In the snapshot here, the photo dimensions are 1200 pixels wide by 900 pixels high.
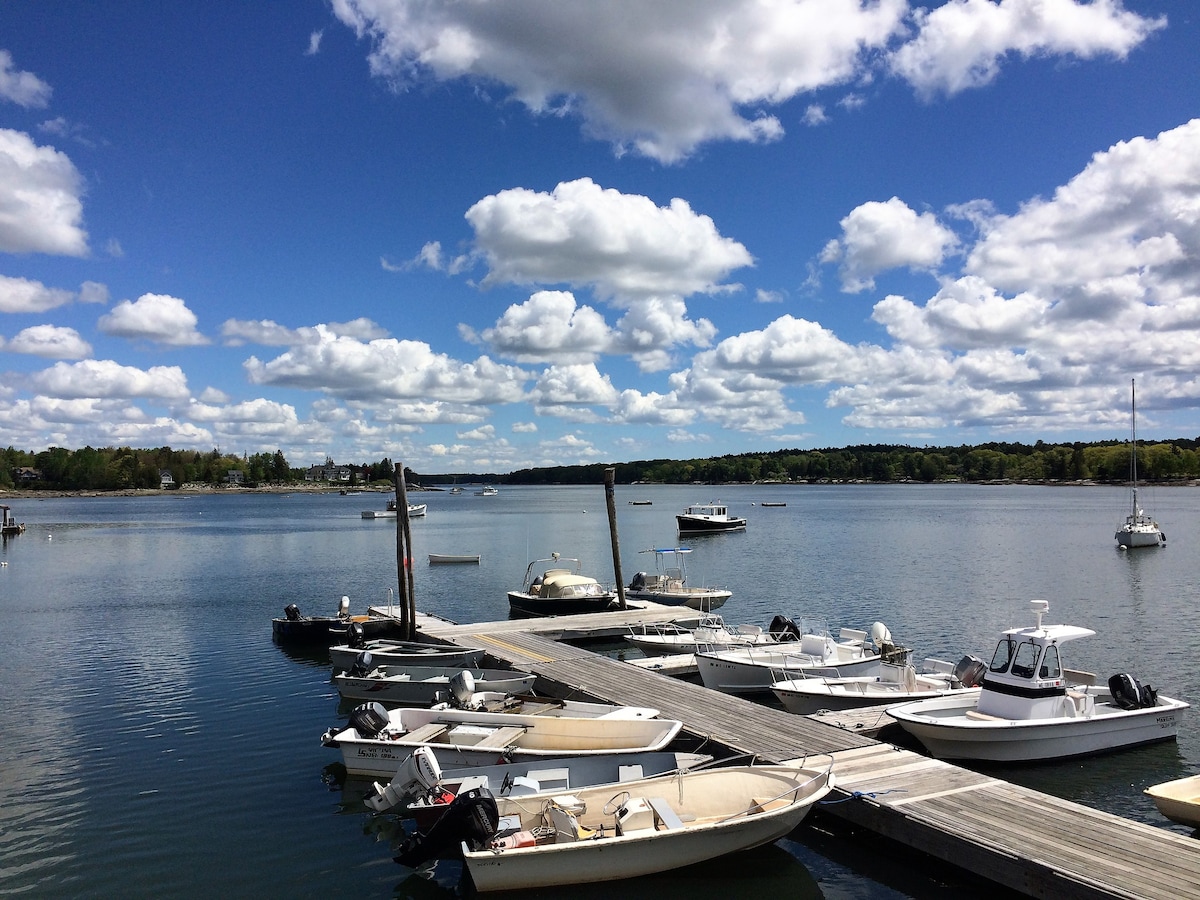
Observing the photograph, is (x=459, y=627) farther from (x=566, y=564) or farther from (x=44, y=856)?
(x=566, y=564)

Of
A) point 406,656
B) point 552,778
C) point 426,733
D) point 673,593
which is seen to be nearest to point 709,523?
point 673,593

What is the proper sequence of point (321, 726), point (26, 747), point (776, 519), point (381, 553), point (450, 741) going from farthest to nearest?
point (776, 519) < point (381, 553) < point (321, 726) < point (26, 747) < point (450, 741)

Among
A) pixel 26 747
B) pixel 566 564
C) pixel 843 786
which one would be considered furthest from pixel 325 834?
pixel 566 564

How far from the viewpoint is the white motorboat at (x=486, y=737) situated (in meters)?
14.9

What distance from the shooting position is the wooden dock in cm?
1016

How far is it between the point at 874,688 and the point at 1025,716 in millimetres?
4276

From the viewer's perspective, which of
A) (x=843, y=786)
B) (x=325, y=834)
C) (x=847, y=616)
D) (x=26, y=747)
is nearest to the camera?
(x=843, y=786)

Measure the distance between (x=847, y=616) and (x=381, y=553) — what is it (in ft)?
154

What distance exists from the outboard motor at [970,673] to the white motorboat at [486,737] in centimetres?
931

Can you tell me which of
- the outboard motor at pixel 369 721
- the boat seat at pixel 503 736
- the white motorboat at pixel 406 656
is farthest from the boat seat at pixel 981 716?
the white motorboat at pixel 406 656

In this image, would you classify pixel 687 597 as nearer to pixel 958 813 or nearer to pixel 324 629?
pixel 324 629

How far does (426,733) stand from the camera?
16.2 meters

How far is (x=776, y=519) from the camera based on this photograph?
11944cm

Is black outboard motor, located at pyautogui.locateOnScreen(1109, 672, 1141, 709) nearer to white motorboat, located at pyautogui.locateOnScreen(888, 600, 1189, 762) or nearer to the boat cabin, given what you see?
white motorboat, located at pyautogui.locateOnScreen(888, 600, 1189, 762)
